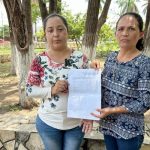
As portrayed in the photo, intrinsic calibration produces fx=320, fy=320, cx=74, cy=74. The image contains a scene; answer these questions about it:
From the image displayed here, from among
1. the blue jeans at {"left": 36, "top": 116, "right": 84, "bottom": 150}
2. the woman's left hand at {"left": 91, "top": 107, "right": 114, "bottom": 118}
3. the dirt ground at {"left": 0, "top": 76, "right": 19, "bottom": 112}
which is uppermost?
the woman's left hand at {"left": 91, "top": 107, "right": 114, "bottom": 118}

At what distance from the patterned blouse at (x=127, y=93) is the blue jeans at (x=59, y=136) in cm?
27

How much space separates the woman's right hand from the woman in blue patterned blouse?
10.5 inches

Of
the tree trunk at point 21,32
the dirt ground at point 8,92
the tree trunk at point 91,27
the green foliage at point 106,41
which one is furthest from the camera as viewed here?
the green foliage at point 106,41

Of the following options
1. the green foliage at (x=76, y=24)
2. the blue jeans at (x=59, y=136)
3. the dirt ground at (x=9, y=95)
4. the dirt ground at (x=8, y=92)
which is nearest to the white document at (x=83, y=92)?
the blue jeans at (x=59, y=136)

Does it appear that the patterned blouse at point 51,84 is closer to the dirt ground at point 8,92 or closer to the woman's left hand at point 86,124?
the woman's left hand at point 86,124

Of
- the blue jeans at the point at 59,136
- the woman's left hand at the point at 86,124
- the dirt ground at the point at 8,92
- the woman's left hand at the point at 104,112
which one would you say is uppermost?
the woman's left hand at the point at 104,112

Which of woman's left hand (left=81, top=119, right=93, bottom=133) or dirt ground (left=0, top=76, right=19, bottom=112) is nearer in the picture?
woman's left hand (left=81, top=119, right=93, bottom=133)

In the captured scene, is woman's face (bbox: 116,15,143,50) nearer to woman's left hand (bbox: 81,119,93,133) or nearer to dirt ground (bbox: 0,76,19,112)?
woman's left hand (bbox: 81,119,93,133)

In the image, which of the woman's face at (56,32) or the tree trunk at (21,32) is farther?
the tree trunk at (21,32)

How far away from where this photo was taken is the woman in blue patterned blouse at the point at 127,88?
6.57 feet

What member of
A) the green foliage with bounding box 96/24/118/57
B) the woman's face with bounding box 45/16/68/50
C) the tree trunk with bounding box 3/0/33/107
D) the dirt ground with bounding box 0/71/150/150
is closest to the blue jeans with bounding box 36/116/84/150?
the woman's face with bounding box 45/16/68/50

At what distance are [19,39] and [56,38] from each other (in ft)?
12.2

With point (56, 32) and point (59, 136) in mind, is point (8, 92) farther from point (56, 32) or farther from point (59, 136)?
point (56, 32)

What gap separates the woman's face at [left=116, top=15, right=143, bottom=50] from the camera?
2074 mm
